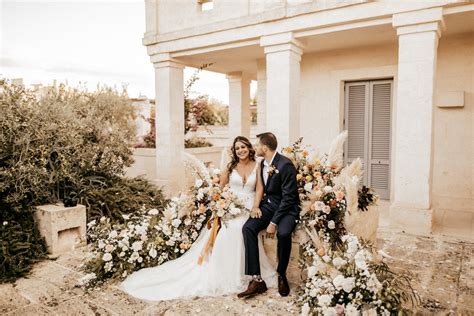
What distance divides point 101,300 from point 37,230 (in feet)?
7.04

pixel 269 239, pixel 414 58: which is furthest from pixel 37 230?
pixel 414 58

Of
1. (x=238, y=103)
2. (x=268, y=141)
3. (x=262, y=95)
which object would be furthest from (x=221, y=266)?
(x=238, y=103)

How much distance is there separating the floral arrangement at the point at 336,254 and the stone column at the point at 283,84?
235cm

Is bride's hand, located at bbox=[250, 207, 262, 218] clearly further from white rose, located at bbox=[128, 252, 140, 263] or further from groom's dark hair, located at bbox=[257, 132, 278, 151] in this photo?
white rose, located at bbox=[128, 252, 140, 263]

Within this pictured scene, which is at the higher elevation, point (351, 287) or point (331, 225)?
point (331, 225)

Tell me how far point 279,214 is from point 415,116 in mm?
3223

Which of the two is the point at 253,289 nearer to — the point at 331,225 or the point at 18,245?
the point at 331,225

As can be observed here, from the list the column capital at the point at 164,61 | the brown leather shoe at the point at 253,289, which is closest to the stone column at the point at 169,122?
the column capital at the point at 164,61

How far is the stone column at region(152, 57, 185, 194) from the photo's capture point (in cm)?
911

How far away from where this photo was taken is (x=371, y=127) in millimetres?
8383

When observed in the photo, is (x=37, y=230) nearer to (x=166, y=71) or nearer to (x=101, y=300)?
(x=101, y=300)

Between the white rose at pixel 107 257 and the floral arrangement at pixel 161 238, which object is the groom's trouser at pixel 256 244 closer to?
the floral arrangement at pixel 161 238

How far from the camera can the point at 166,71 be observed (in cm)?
905

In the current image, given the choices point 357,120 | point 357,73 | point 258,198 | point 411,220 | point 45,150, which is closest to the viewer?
point 258,198
